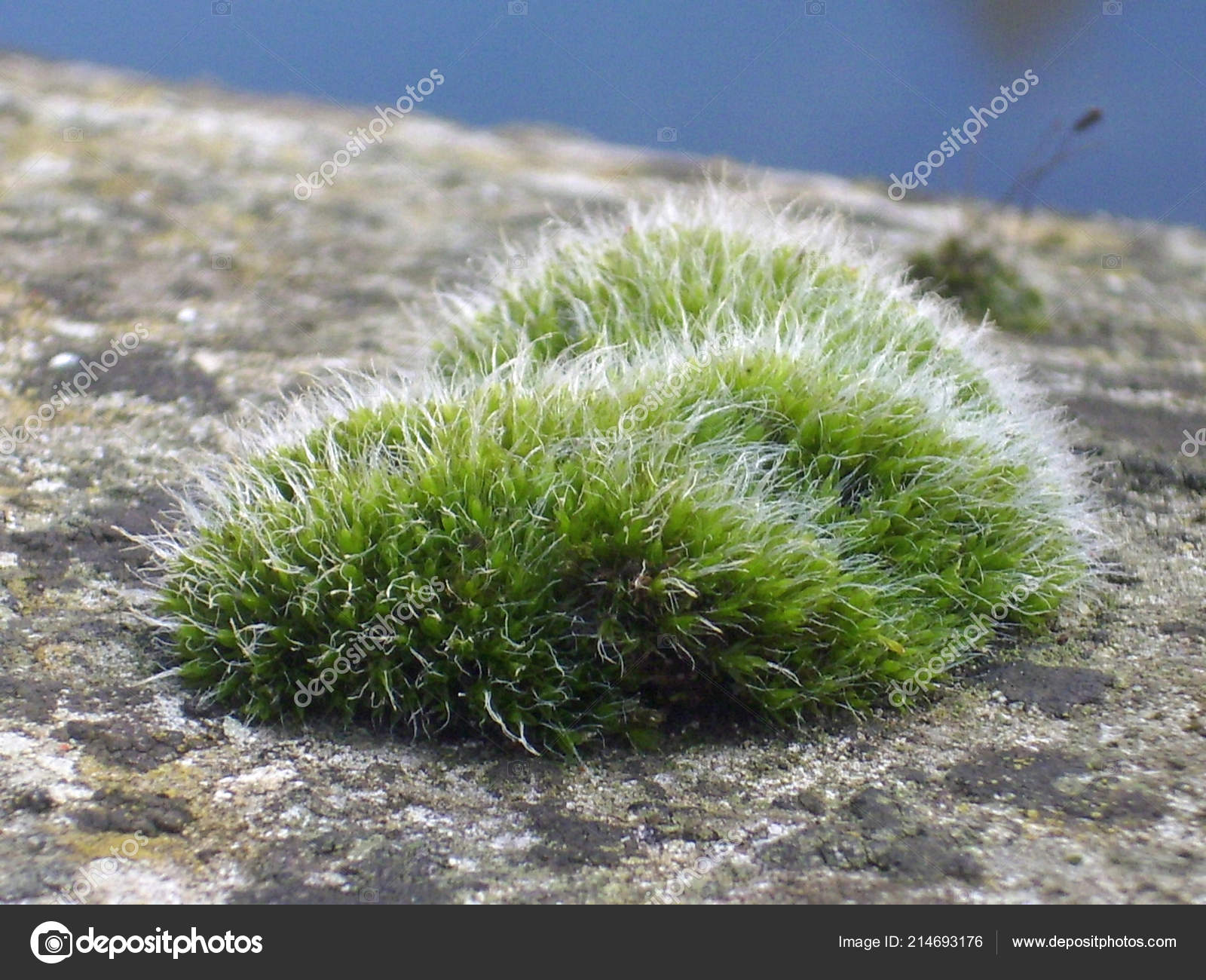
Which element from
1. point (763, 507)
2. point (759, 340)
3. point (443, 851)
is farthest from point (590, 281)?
point (443, 851)

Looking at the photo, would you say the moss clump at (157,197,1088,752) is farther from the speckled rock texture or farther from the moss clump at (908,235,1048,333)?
the moss clump at (908,235,1048,333)

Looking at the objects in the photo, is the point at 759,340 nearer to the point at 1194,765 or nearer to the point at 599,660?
the point at 599,660

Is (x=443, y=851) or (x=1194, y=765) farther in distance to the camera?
(x=1194, y=765)
